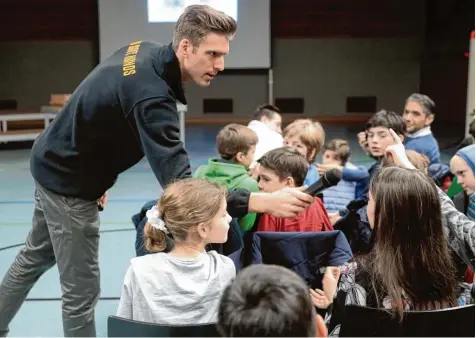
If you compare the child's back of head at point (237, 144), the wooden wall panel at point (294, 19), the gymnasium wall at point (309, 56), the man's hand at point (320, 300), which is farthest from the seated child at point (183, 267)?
the wooden wall panel at point (294, 19)

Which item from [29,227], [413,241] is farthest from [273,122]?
[413,241]

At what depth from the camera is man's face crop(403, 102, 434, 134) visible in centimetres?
445

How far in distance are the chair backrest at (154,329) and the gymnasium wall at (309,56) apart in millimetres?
10066

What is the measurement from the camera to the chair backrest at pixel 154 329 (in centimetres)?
148

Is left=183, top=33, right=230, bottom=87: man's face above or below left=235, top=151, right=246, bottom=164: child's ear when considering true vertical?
above

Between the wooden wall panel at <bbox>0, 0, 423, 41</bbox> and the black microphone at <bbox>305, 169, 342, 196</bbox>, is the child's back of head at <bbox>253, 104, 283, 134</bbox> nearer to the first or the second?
the black microphone at <bbox>305, 169, 342, 196</bbox>

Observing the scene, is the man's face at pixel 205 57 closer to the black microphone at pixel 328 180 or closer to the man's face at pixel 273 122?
the black microphone at pixel 328 180

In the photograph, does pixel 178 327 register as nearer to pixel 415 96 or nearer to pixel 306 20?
pixel 415 96

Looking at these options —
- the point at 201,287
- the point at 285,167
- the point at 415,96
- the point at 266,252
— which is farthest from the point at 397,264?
the point at 415,96

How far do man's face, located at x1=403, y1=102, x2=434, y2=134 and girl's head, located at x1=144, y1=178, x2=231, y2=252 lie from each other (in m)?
2.80

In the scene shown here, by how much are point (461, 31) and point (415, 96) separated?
7.15m

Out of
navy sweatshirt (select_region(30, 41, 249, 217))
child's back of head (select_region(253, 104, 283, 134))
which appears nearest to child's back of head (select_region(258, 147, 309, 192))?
navy sweatshirt (select_region(30, 41, 249, 217))

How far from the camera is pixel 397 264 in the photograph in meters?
1.77

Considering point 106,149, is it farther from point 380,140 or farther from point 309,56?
point 309,56
